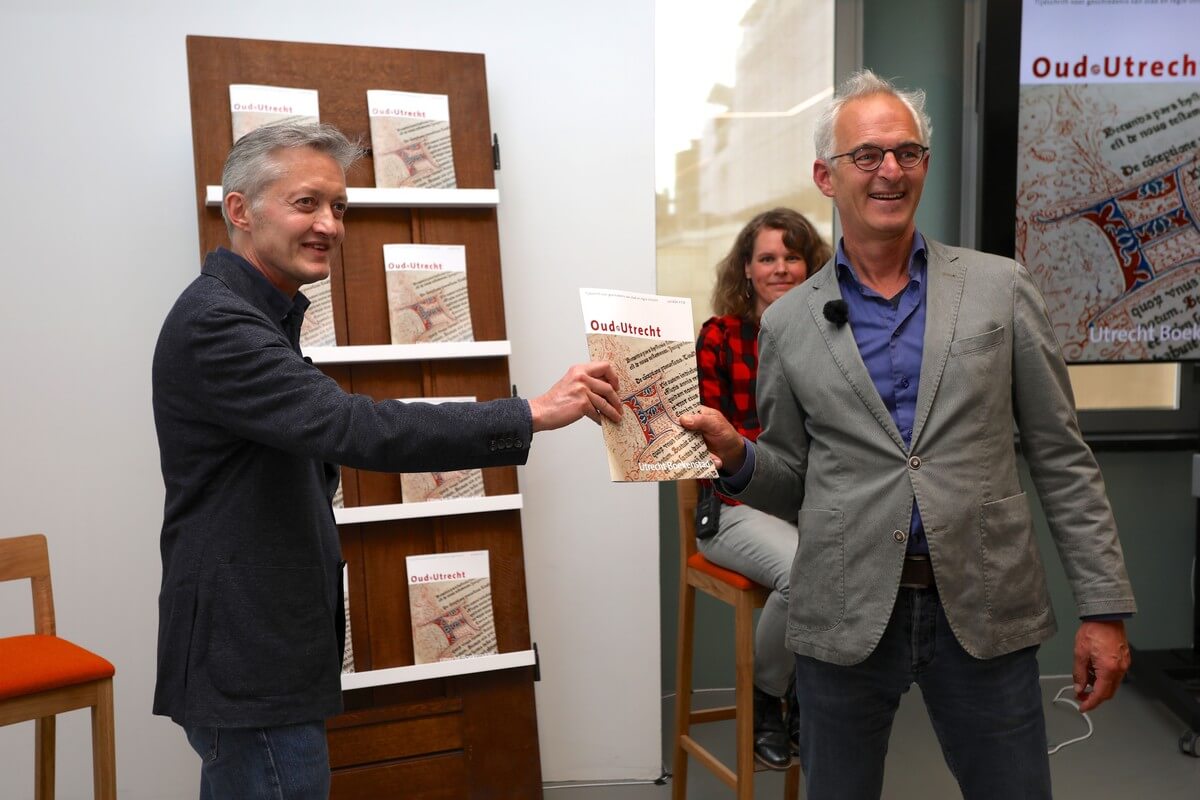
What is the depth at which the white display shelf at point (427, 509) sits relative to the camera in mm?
2699

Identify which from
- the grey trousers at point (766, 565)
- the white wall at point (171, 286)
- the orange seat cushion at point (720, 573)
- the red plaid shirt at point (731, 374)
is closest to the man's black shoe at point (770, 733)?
the grey trousers at point (766, 565)

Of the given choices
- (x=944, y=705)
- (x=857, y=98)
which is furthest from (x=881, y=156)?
(x=944, y=705)

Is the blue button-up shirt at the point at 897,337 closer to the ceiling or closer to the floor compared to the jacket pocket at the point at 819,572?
closer to the ceiling

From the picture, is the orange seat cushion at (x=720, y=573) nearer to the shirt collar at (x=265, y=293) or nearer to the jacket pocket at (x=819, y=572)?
the jacket pocket at (x=819, y=572)

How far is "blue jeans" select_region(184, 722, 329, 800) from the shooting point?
5.06 feet

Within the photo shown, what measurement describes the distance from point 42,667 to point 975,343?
1.74 meters

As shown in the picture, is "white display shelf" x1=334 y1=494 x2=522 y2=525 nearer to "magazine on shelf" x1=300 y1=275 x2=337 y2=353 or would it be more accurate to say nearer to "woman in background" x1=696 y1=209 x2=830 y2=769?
"magazine on shelf" x1=300 y1=275 x2=337 y2=353

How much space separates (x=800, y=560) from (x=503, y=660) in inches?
51.1

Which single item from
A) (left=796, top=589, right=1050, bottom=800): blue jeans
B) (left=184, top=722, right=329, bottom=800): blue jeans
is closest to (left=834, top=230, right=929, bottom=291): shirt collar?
(left=796, top=589, right=1050, bottom=800): blue jeans

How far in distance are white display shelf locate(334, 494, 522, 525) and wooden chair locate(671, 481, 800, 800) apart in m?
0.47

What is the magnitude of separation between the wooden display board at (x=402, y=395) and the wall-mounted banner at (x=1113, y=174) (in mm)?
1841

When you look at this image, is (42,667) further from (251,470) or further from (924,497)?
(924,497)

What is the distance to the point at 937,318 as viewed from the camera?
5.35ft

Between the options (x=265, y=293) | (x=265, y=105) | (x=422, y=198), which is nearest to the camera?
(x=265, y=293)
